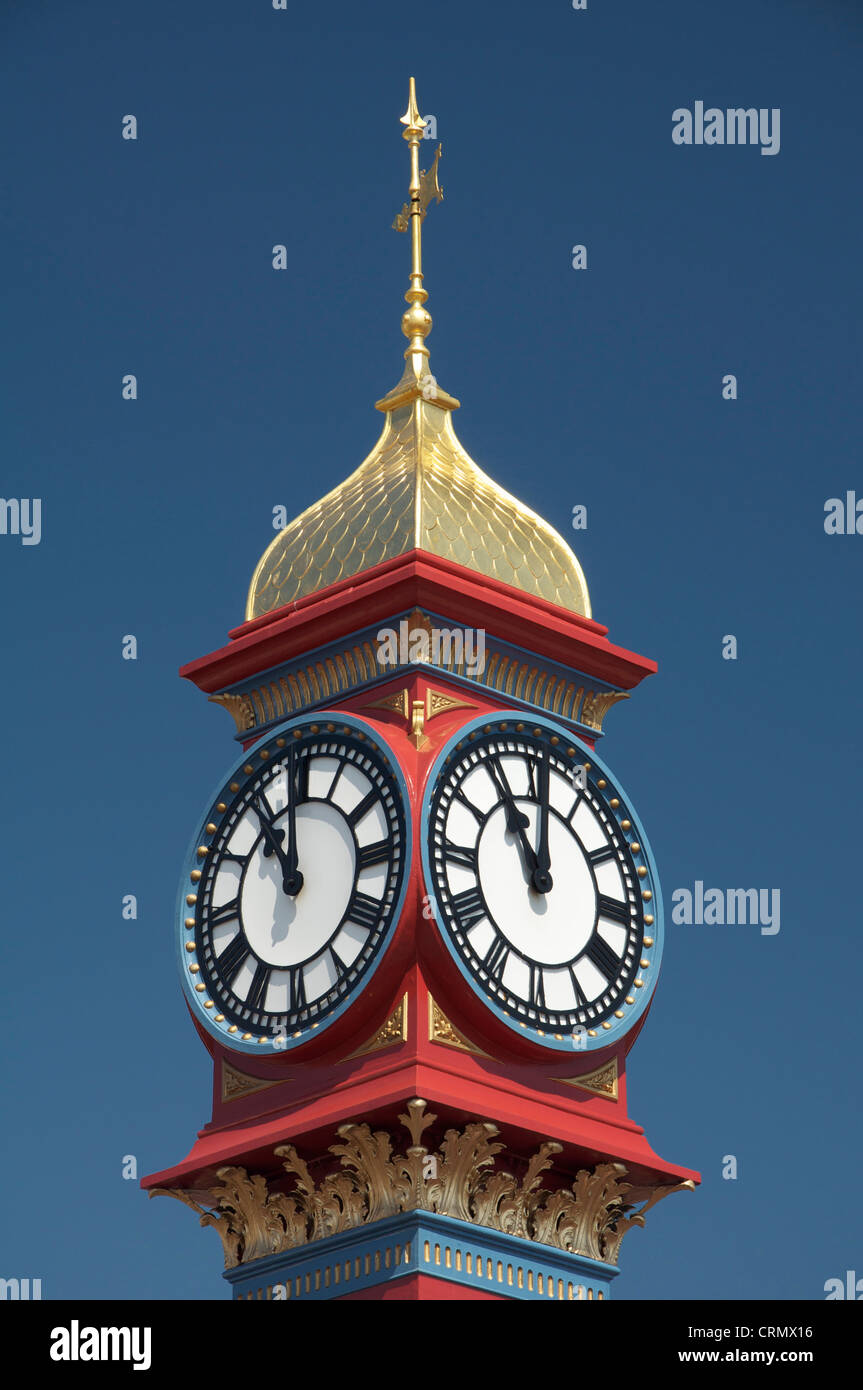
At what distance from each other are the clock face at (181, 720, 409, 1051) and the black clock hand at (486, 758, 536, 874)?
1.11 meters

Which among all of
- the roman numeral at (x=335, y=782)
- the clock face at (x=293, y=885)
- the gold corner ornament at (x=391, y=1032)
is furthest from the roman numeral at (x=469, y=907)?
Result: the roman numeral at (x=335, y=782)

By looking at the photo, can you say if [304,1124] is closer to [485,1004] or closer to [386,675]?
[485,1004]

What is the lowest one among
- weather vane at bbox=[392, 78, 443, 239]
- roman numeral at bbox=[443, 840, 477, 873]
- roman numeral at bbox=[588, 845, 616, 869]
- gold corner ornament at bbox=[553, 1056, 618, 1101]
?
gold corner ornament at bbox=[553, 1056, 618, 1101]

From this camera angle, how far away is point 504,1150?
31.2 metres

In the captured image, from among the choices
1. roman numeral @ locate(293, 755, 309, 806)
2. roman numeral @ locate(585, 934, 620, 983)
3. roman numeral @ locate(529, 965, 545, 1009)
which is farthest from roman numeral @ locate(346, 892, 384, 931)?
roman numeral @ locate(585, 934, 620, 983)

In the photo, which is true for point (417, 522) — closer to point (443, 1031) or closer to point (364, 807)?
point (364, 807)

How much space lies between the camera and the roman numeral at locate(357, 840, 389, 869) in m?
31.3

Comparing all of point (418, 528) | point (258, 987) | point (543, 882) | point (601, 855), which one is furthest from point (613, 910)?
point (418, 528)

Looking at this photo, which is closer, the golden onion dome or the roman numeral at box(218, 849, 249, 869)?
the roman numeral at box(218, 849, 249, 869)

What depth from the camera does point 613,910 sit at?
32.6 m

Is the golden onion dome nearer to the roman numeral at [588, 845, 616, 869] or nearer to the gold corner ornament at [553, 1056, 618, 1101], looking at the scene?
the roman numeral at [588, 845, 616, 869]

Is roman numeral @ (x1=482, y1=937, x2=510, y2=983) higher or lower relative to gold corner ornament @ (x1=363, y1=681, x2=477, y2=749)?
lower

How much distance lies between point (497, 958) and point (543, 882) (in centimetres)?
97

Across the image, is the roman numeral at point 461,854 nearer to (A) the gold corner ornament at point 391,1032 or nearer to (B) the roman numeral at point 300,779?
(A) the gold corner ornament at point 391,1032
